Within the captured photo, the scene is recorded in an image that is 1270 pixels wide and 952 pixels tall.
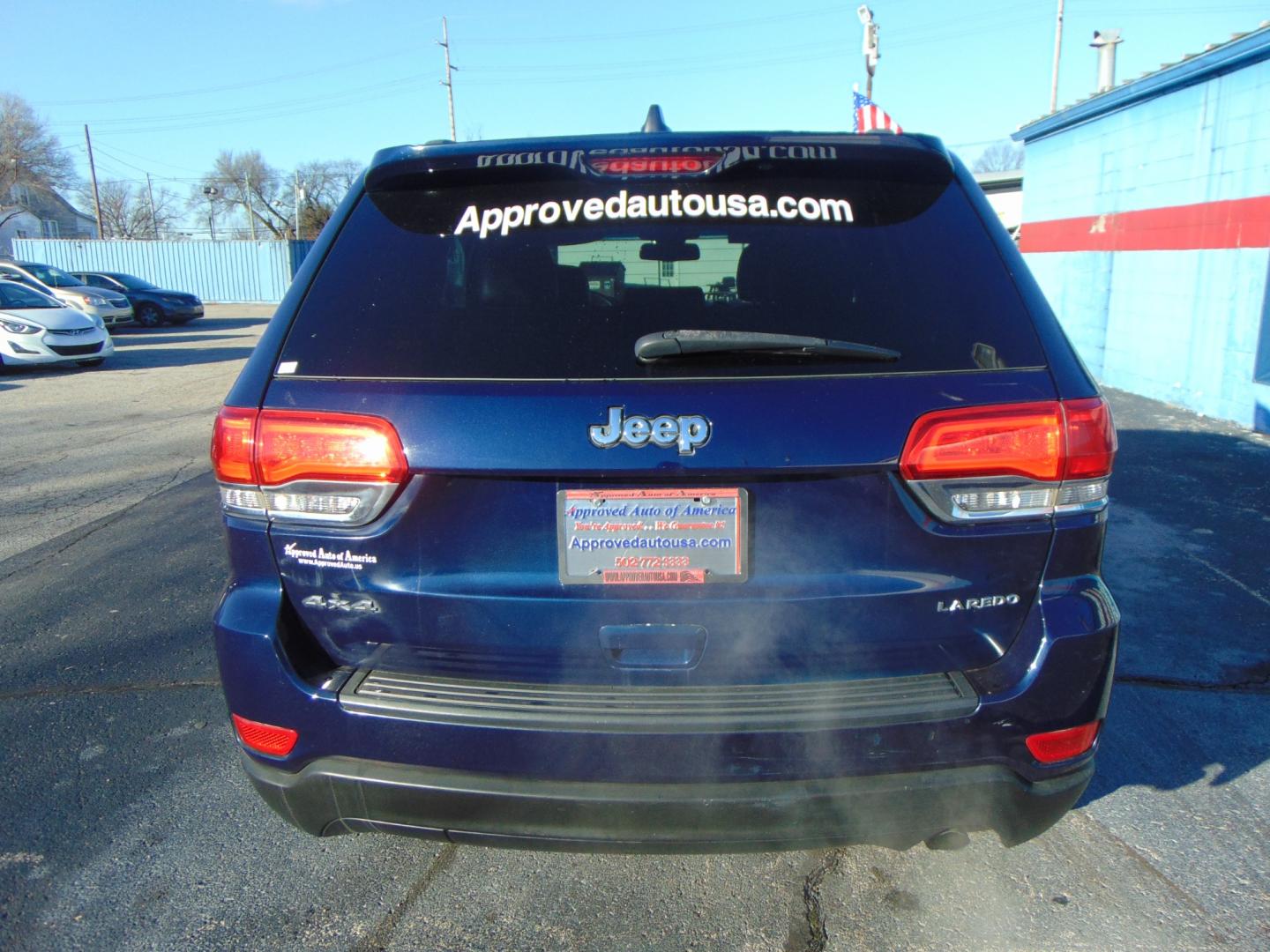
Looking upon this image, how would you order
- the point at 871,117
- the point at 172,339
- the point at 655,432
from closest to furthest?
the point at 655,432
the point at 871,117
the point at 172,339

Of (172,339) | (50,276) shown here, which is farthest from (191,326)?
(172,339)

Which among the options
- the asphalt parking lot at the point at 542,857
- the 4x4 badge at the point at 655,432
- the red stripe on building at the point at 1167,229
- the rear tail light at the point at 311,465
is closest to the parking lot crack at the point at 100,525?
the asphalt parking lot at the point at 542,857

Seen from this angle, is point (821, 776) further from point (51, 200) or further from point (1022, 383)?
point (51, 200)

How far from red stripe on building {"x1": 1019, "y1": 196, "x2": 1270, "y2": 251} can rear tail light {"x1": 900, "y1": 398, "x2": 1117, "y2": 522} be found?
Result: 27.7 feet

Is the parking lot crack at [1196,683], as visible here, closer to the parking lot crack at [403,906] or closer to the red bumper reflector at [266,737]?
the parking lot crack at [403,906]

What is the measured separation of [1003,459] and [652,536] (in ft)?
2.49

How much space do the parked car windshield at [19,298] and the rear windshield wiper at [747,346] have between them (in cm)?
1697

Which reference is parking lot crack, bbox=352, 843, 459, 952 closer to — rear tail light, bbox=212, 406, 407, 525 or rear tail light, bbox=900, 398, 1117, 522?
rear tail light, bbox=212, 406, 407, 525

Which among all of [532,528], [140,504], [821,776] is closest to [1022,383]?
[821,776]

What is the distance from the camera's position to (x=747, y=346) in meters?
2.04

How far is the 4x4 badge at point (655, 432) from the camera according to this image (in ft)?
6.46

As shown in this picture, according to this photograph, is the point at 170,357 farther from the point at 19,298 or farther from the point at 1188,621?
the point at 1188,621

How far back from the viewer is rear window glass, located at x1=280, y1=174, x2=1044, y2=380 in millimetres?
2094

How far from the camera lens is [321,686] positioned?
82.7 inches
